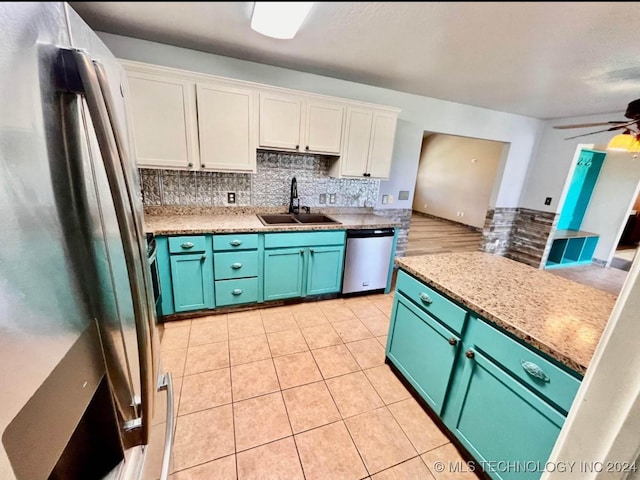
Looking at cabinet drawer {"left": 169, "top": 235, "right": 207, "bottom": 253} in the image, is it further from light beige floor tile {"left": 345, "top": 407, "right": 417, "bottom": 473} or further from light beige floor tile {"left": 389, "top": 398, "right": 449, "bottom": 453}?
light beige floor tile {"left": 389, "top": 398, "right": 449, "bottom": 453}

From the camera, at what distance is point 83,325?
597 millimetres

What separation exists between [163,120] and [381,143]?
2052 mm

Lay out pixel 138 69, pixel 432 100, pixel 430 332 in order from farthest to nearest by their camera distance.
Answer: pixel 432 100
pixel 138 69
pixel 430 332

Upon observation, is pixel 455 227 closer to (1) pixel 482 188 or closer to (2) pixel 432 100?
(1) pixel 482 188

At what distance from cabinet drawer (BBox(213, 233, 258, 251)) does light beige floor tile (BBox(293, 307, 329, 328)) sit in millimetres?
811

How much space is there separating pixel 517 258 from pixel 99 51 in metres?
5.49

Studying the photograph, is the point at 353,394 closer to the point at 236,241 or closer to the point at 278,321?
the point at 278,321

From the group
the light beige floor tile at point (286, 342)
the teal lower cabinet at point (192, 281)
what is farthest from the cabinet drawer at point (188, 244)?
the light beige floor tile at point (286, 342)

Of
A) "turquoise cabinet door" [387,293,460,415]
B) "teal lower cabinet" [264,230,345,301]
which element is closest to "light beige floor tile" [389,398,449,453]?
"turquoise cabinet door" [387,293,460,415]

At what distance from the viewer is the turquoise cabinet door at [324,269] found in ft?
8.80

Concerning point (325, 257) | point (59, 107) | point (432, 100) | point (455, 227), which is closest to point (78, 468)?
point (59, 107)

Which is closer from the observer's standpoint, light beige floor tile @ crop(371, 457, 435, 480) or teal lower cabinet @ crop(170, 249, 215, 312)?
light beige floor tile @ crop(371, 457, 435, 480)

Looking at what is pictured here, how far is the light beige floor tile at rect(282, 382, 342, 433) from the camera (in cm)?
156

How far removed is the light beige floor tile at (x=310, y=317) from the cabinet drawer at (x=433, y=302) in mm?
1017
